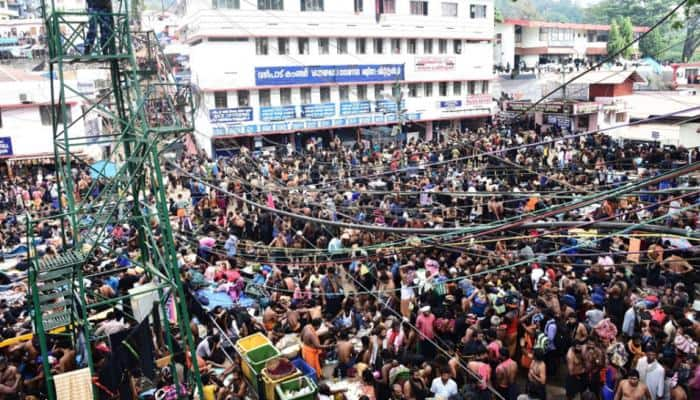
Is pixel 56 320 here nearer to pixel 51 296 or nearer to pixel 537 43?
pixel 51 296

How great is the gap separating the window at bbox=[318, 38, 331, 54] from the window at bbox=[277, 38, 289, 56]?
6.27 feet

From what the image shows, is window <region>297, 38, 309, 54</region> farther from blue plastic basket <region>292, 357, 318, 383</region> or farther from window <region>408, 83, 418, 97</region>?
blue plastic basket <region>292, 357, 318, 383</region>

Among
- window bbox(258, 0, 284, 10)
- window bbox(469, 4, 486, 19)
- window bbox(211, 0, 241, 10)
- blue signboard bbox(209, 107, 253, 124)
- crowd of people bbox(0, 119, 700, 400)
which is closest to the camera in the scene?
crowd of people bbox(0, 119, 700, 400)

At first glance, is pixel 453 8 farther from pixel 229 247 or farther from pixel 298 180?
pixel 229 247

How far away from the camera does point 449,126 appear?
1448 inches

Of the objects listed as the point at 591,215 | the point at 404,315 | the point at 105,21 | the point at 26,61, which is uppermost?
the point at 26,61

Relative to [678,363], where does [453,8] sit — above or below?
above

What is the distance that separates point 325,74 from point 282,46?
Answer: 2.70 metres

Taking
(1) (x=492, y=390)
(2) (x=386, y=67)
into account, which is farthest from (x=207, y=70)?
(1) (x=492, y=390)

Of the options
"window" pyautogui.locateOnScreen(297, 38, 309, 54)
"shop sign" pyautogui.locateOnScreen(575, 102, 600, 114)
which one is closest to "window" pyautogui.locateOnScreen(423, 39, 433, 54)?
"window" pyautogui.locateOnScreen(297, 38, 309, 54)

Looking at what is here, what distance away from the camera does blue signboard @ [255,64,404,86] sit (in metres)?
29.6

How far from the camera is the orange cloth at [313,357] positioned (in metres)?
8.70

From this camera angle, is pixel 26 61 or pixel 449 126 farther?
pixel 26 61

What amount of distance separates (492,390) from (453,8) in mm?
32442
